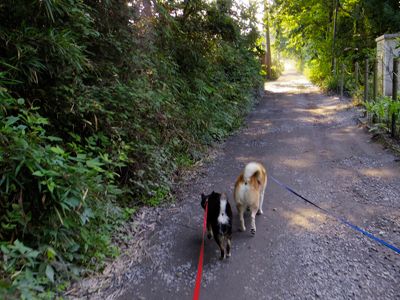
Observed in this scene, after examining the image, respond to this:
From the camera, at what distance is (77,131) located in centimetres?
394

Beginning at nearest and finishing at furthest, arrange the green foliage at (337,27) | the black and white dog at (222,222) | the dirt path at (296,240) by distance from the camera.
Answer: the dirt path at (296,240) < the black and white dog at (222,222) < the green foliage at (337,27)

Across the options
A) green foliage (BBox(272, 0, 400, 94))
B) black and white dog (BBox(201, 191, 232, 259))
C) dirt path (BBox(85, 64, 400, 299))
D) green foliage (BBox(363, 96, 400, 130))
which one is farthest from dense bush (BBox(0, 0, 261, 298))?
green foliage (BBox(272, 0, 400, 94))

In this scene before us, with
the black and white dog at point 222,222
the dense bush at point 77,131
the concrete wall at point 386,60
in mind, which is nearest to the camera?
the dense bush at point 77,131

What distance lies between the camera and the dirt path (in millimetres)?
2951

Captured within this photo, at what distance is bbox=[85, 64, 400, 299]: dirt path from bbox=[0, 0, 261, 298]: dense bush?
0.59 metres

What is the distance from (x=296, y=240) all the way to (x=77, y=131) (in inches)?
121

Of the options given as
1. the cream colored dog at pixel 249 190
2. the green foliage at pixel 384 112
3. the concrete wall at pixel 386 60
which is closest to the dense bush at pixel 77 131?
the cream colored dog at pixel 249 190

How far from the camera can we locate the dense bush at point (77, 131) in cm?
265

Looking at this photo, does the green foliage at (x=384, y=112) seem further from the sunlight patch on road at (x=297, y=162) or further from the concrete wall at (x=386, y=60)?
the concrete wall at (x=386, y=60)

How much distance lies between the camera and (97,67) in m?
4.27

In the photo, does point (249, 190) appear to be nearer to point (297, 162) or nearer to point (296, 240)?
point (296, 240)

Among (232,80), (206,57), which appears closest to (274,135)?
(206,57)

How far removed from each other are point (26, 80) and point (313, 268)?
3765 millimetres

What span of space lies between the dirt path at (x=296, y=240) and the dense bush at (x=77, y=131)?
590 millimetres
